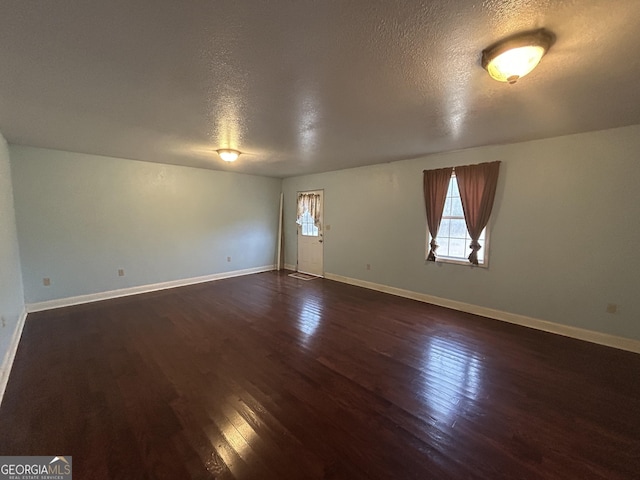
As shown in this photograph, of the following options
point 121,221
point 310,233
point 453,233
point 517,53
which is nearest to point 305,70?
point 517,53

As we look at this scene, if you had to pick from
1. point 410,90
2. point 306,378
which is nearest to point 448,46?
point 410,90

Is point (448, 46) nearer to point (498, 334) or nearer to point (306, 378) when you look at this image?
point (306, 378)

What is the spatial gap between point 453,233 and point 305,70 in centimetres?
337

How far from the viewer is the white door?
598 cm

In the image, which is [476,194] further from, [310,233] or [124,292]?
[124,292]

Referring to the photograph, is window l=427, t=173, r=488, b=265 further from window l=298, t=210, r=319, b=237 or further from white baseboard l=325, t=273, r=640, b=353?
window l=298, t=210, r=319, b=237

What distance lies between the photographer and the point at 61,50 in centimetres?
149

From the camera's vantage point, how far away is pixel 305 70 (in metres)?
1.70

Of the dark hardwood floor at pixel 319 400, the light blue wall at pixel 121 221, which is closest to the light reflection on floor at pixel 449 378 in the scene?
the dark hardwood floor at pixel 319 400

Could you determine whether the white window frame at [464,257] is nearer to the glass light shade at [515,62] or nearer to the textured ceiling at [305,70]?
the textured ceiling at [305,70]

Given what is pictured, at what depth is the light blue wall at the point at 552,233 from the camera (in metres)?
2.78

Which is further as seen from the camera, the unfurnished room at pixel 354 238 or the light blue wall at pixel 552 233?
the light blue wall at pixel 552 233

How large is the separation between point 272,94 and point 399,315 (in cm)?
318

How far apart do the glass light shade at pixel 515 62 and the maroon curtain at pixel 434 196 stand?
100 inches
